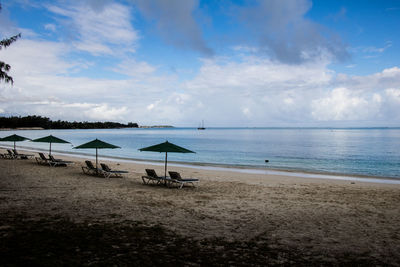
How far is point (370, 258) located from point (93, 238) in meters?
5.27

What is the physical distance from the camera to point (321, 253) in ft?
17.9

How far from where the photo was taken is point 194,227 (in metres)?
6.96

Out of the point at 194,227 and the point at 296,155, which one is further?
the point at 296,155

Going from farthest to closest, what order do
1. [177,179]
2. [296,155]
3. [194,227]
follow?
[296,155], [177,179], [194,227]

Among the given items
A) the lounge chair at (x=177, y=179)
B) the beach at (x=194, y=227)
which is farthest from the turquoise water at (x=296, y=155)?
the beach at (x=194, y=227)

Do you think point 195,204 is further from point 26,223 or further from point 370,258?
point 370,258

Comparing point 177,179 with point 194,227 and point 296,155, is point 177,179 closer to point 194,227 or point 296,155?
point 194,227

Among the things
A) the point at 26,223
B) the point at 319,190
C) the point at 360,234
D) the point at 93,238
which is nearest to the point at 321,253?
the point at 360,234

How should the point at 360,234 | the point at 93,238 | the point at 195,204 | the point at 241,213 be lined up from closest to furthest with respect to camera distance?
the point at 93,238 < the point at 360,234 < the point at 241,213 < the point at 195,204

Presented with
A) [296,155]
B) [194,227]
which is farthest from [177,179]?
[296,155]

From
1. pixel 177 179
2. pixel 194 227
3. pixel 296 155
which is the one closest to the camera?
pixel 194 227

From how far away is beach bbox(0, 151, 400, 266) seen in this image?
201 inches

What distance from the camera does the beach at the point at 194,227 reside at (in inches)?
201

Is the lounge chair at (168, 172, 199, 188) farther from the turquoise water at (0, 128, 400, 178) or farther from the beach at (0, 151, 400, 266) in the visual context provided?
the turquoise water at (0, 128, 400, 178)
